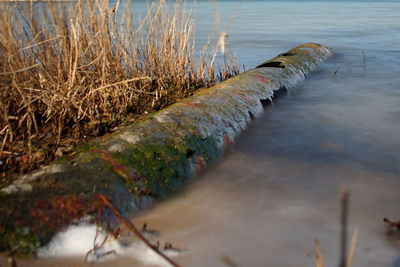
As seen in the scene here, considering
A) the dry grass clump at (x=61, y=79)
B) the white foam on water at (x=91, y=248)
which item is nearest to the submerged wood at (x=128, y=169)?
the white foam on water at (x=91, y=248)

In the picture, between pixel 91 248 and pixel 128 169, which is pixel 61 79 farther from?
pixel 91 248

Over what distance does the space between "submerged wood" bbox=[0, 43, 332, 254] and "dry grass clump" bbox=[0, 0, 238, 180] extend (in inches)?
12.4

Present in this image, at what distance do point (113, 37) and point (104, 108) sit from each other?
576mm

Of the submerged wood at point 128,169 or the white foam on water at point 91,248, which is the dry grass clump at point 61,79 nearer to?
the submerged wood at point 128,169

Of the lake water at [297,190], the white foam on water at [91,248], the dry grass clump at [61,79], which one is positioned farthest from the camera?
the dry grass clump at [61,79]

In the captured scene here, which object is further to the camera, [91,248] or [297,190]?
[297,190]

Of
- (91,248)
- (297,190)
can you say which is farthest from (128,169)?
(297,190)

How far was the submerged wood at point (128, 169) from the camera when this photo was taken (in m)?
1.62

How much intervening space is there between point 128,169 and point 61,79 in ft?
3.31

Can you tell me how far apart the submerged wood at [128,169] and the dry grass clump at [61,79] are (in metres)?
0.31

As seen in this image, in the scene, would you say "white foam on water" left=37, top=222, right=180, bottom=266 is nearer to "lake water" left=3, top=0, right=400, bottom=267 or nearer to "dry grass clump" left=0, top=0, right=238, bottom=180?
"lake water" left=3, top=0, right=400, bottom=267

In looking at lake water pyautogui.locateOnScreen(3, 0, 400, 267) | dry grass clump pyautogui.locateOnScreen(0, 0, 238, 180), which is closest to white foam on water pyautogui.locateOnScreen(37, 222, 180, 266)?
lake water pyautogui.locateOnScreen(3, 0, 400, 267)

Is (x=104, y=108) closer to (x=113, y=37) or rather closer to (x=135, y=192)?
(x=113, y=37)

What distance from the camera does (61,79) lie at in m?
2.65
